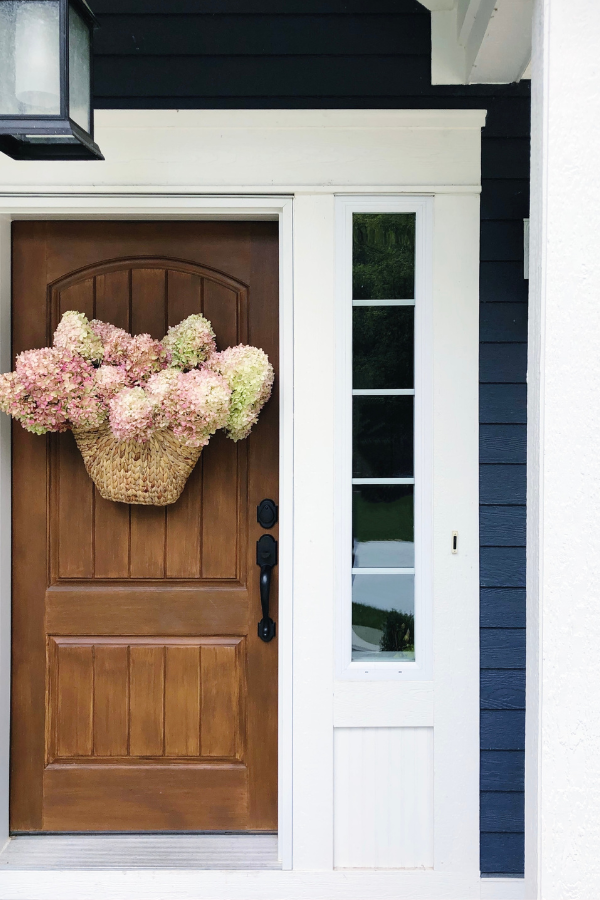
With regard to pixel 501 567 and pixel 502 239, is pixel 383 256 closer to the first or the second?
pixel 502 239

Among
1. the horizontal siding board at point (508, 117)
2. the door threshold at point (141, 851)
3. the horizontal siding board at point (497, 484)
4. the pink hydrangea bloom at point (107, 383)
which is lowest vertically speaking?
the door threshold at point (141, 851)

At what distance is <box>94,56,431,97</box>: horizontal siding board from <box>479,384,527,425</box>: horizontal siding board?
3.19 feet

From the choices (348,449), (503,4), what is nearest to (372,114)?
(503,4)

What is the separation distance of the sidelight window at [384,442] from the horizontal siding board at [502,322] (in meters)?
0.21

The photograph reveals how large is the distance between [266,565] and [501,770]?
975mm

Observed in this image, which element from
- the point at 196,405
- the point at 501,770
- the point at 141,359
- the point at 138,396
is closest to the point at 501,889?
the point at 501,770

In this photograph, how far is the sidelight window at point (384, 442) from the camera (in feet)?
6.73

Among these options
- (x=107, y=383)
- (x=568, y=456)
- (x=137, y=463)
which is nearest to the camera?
(x=568, y=456)

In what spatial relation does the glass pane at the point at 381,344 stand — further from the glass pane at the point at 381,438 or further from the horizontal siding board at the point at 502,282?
the horizontal siding board at the point at 502,282

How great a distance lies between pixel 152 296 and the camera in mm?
2168

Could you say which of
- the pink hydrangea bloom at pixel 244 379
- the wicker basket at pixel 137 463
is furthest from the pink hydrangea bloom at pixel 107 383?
the pink hydrangea bloom at pixel 244 379

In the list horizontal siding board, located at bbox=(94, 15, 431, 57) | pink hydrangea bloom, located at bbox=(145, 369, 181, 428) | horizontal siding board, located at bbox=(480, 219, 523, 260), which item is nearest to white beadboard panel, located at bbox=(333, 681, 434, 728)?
pink hydrangea bloom, located at bbox=(145, 369, 181, 428)

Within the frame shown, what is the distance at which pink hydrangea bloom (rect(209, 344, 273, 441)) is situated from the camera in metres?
1.91

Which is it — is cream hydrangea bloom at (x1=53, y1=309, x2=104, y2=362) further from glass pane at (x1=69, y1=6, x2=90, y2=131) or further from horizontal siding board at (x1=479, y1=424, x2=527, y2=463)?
horizontal siding board at (x1=479, y1=424, x2=527, y2=463)
